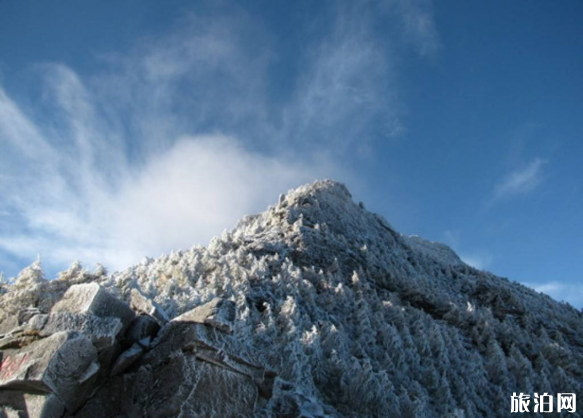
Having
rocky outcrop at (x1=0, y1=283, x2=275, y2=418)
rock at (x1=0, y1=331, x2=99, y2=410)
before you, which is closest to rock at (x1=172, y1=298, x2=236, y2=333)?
rocky outcrop at (x1=0, y1=283, x2=275, y2=418)

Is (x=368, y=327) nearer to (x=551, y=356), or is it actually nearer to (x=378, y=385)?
(x=378, y=385)

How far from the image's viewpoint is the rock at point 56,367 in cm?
968

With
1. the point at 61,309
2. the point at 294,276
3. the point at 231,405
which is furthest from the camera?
the point at 294,276

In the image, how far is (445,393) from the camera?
24.9 metres

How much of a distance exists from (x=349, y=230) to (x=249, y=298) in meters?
29.8

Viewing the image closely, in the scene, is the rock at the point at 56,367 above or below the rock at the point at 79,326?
below

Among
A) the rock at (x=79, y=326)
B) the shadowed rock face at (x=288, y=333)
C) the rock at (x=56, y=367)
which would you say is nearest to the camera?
the rock at (x=56, y=367)

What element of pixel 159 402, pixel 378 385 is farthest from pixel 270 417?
pixel 378 385

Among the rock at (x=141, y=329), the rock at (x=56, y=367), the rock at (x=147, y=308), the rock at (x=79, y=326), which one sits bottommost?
the rock at (x=56, y=367)

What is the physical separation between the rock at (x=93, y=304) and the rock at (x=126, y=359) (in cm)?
125

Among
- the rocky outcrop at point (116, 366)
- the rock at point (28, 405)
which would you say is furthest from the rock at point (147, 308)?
the rock at point (28, 405)

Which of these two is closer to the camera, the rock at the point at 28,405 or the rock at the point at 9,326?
the rock at the point at 28,405

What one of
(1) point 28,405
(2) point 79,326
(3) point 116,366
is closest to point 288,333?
(3) point 116,366

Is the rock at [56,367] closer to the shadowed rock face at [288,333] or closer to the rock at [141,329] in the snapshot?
the shadowed rock face at [288,333]
